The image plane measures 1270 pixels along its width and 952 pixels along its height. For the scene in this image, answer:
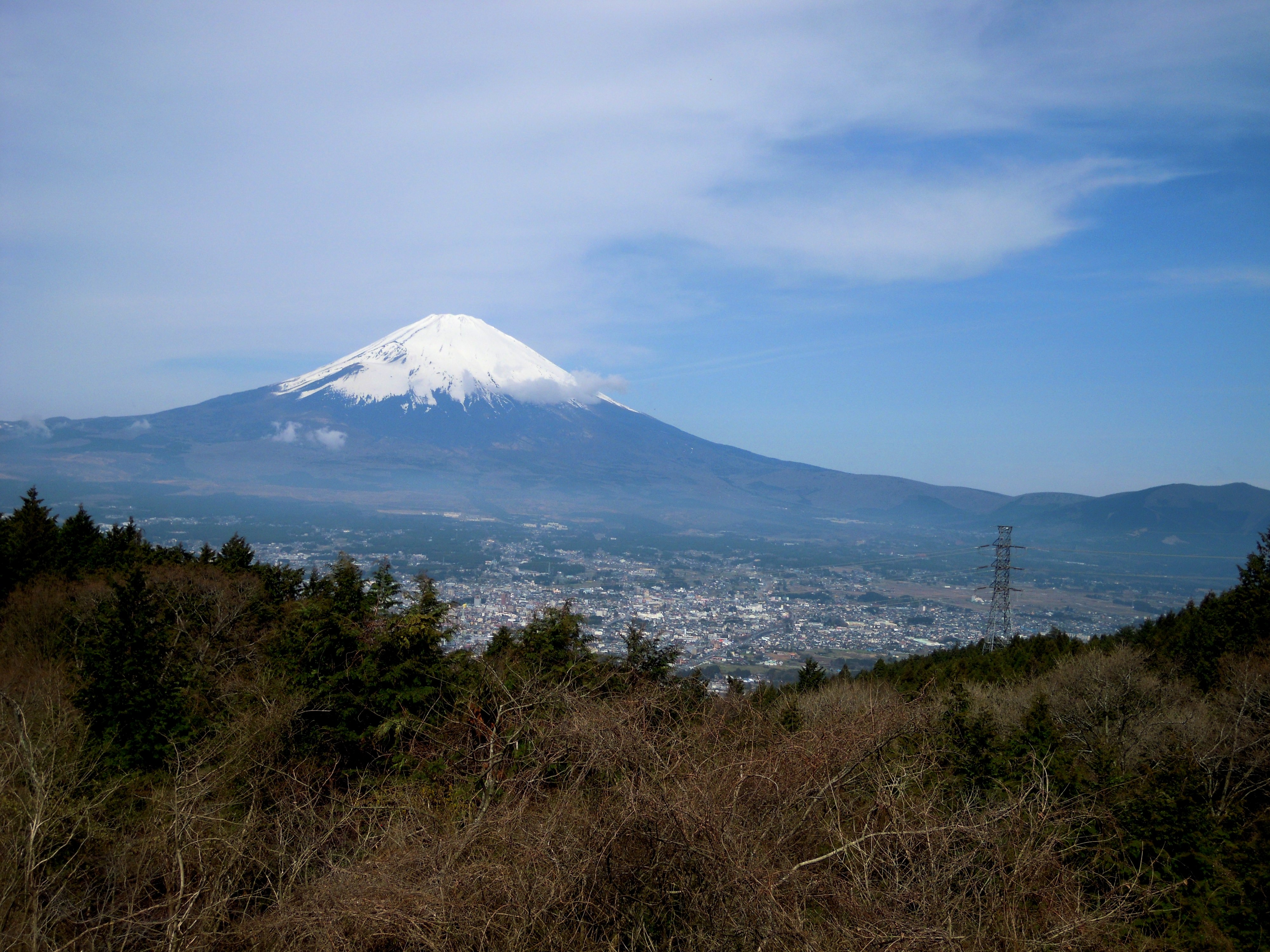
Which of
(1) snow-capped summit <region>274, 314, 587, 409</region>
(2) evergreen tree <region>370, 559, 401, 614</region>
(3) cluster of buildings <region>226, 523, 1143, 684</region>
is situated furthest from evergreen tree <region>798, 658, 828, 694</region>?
(1) snow-capped summit <region>274, 314, 587, 409</region>

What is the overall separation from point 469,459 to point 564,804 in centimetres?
13995

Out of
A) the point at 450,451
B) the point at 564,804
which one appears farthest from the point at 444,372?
the point at 564,804

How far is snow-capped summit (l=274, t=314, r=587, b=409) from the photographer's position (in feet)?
533

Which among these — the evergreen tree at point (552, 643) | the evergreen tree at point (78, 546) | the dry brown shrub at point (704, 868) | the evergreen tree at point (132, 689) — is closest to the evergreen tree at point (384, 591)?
the evergreen tree at point (552, 643)

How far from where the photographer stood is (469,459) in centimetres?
14200

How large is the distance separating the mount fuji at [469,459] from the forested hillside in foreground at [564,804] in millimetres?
92981

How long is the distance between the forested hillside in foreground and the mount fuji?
93.0m

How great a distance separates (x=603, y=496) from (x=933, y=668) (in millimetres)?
105969

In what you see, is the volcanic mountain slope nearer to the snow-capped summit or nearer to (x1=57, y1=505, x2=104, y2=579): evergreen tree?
the snow-capped summit

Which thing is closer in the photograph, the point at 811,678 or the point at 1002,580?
the point at 811,678

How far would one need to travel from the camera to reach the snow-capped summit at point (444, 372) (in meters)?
162

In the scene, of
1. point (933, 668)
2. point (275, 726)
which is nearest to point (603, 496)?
point (933, 668)

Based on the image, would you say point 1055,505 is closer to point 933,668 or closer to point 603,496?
point 603,496

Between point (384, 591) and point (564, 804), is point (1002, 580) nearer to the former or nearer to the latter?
point (384, 591)
